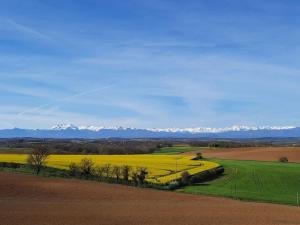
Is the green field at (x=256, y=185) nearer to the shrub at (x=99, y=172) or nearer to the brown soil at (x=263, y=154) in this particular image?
the shrub at (x=99, y=172)

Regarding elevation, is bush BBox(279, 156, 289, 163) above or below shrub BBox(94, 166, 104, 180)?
above

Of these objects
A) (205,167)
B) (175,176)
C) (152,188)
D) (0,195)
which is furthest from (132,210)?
(205,167)

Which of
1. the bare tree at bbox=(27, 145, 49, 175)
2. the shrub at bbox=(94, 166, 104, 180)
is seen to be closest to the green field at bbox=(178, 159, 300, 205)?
the shrub at bbox=(94, 166, 104, 180)

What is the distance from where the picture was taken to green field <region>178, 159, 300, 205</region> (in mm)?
62781

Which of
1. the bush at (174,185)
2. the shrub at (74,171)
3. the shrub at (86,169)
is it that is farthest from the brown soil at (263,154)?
the shrub at (74,171)

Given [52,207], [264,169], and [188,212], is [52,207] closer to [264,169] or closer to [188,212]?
[188,212]

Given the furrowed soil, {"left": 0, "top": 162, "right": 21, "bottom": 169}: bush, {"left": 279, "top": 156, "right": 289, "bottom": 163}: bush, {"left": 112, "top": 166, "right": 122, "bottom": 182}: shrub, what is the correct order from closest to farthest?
the furrowed soil
{"left": 112, "top": 166, "right": 122, "bottom": 182}: shrub
{"left": 0, "top": 162, "right": 21, "bottom": 169}: bush
{"left": 279, "top": 156, "right": 289, "bottom": 163}: bush

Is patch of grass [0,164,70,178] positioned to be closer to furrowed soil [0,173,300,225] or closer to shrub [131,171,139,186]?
furrowed soil [0,173,300,225]

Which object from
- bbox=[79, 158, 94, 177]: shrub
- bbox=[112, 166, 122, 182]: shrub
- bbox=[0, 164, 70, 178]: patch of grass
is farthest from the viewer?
bbox=[79, 158, 94, 177]: shrub

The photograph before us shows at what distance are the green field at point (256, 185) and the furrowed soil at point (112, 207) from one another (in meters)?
6.61

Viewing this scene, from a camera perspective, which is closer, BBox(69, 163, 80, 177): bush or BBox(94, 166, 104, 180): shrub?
BBox(94, 166, 104, 180): shrub

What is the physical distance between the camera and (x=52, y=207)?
43.4 m

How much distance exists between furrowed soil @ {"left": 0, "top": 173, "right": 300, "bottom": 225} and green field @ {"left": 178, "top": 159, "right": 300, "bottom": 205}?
21.7 feet

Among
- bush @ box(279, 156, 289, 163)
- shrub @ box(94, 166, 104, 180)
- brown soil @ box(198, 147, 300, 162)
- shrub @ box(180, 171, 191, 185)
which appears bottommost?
shrub @ box(180, 171, 191, 185)
